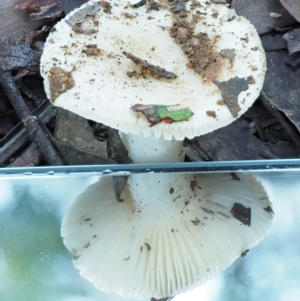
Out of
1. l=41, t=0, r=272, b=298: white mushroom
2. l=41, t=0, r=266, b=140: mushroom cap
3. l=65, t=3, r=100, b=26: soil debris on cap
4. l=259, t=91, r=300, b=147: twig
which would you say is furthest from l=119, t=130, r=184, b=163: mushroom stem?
l=259, t=91, r=300, b=147: twig

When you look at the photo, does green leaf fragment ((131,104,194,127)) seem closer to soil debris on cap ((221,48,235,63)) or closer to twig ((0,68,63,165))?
soil debris on cap ((221,48,235,63))

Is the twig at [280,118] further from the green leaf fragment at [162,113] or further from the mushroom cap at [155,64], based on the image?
the green leaf fragment at [162,113]

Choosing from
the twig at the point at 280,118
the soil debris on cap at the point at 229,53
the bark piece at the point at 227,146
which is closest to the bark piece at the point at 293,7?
the twig at the point at 280,118

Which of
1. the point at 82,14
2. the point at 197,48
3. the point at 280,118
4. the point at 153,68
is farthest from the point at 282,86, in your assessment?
the point at 82,14

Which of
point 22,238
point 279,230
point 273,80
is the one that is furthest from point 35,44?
point 279,230

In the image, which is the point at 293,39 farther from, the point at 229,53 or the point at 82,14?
the point at 82,14

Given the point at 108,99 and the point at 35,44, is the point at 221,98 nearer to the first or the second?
the point at 108,99
